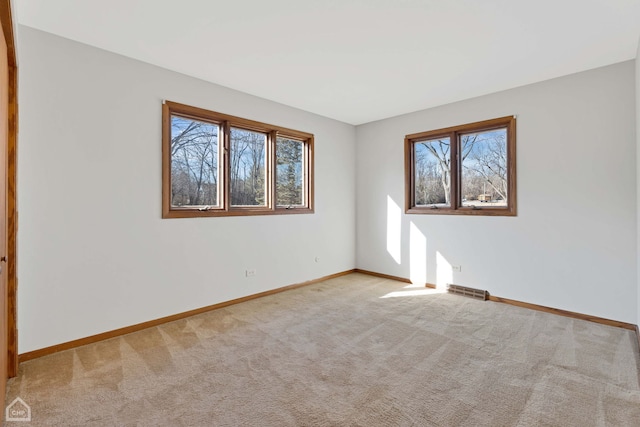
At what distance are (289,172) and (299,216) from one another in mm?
663

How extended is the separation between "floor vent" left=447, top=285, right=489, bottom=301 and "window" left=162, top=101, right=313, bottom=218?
7.49ft

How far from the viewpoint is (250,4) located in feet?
7.32

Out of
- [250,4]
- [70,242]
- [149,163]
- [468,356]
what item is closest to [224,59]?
[250,4]

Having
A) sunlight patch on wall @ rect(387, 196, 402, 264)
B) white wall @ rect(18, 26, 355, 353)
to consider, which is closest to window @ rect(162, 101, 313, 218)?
white wall @ rect(18, 26, 355, 353)

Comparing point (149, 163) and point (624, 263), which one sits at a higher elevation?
point (149, 163)

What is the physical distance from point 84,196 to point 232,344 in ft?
5.95

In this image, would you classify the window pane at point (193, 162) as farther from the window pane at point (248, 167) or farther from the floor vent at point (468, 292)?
the floor vent at point (468, 292)

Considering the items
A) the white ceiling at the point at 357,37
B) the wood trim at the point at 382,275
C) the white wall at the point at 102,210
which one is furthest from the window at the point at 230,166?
the wood trim at the point at 382,275

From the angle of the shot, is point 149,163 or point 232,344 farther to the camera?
point 149,163

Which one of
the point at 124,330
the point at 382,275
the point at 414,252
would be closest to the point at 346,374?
the point at 124,330

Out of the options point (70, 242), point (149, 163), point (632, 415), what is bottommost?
point (632, 415)

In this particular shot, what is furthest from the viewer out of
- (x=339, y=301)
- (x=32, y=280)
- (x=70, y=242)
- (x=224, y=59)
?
(x=339, y=301)

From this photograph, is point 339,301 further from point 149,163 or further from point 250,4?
point 250,4

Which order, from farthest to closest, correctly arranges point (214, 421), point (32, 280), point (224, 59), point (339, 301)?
point (339, 301) < point (224, 59) < point (32, 280) < point (214, 421)
